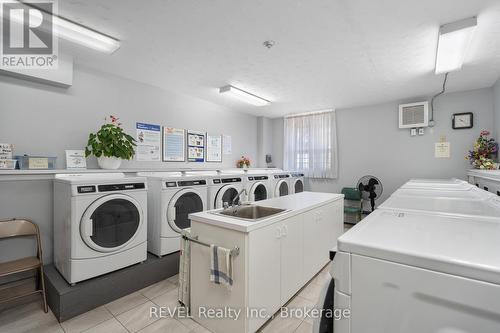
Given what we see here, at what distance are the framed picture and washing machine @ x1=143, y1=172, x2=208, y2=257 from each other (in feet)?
14.5

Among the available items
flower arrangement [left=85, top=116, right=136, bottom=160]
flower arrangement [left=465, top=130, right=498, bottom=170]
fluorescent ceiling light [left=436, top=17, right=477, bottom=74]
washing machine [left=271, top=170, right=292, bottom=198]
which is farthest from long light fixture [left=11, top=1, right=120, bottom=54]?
flower arrangement [left=465, top=130, right=498, bottom=170]

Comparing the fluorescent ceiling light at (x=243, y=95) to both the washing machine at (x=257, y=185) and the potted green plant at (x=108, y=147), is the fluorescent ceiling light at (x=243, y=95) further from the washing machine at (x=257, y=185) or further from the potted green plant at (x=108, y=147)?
the potted green plant at (x=108, y=147)

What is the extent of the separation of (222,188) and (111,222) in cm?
149

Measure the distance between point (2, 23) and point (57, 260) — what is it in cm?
233

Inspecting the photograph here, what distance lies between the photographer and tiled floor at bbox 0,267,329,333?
5.85 ft

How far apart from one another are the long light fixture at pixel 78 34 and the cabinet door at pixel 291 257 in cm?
247

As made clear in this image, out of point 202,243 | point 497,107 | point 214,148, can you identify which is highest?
point 497,107

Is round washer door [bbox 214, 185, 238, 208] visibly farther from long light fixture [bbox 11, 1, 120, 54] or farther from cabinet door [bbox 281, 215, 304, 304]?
long light fixture [bbox 11, 1, 120, 54]

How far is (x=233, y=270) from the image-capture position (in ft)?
5.23

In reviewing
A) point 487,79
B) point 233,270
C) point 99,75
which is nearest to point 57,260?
point 233,270

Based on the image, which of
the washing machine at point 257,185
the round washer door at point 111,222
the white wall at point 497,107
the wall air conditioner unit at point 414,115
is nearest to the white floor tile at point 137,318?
the round washer door at point 111,222

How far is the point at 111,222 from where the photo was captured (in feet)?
7.36

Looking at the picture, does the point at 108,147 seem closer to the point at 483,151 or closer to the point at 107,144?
the point at 107,144

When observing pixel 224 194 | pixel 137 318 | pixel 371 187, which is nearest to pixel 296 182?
pixel 371 187
